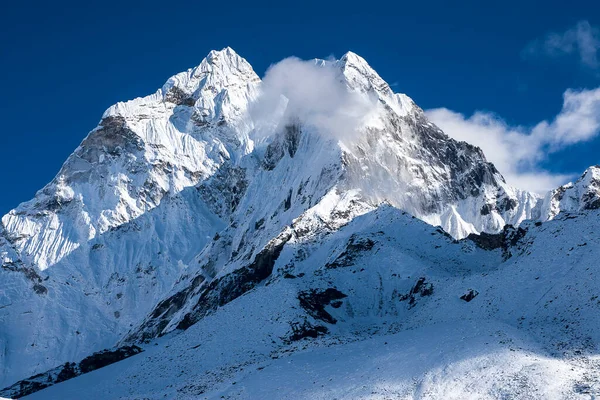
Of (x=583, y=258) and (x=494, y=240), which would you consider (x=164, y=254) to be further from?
(x=583, y=258)

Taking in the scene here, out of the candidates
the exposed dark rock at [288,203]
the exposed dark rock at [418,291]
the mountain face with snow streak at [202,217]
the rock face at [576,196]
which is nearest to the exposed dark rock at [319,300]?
the exposed dark rock at [418,291]

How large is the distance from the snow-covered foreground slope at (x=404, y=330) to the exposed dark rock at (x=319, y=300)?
16 cm

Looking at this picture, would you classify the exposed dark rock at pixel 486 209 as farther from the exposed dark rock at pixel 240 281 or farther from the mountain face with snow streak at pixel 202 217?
the exposed dark rock at pixel 240 281

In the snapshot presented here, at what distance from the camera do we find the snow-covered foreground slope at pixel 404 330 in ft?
124

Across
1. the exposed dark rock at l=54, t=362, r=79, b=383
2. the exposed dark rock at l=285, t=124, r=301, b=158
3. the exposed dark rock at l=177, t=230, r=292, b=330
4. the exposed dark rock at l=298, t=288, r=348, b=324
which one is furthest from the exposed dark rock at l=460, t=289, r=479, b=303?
the exposed dark rock at l=285, t=124, r=301, b=158

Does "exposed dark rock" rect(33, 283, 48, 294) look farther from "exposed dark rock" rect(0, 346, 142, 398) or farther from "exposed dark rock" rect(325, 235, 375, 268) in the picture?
"exposed dark rock" rect(325, 235, 375, 268)

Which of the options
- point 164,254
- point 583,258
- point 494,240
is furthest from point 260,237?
point 583,258

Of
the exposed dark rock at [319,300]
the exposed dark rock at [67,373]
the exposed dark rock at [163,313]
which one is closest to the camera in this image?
the exposed dark rock at [319,300]

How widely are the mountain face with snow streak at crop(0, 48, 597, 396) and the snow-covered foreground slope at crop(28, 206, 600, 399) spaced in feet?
79.3

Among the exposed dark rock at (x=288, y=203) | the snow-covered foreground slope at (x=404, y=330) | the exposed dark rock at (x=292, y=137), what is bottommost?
the snow-covered foreground slope at (x=404, y=330)

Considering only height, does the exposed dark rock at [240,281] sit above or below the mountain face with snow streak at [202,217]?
below

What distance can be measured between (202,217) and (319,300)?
408 feet

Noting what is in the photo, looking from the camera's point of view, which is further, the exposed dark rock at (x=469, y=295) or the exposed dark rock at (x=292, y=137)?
the exposed dark rock at (x=292, y=137)

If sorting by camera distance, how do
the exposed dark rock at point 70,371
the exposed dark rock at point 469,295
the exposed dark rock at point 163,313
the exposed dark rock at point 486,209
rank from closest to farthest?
the exposed dark rock at point 469,295 < the exposed dark rock at point 70,371 < the exposed dark rock at point 163,313 < the exposed dark rock at point 486,209
